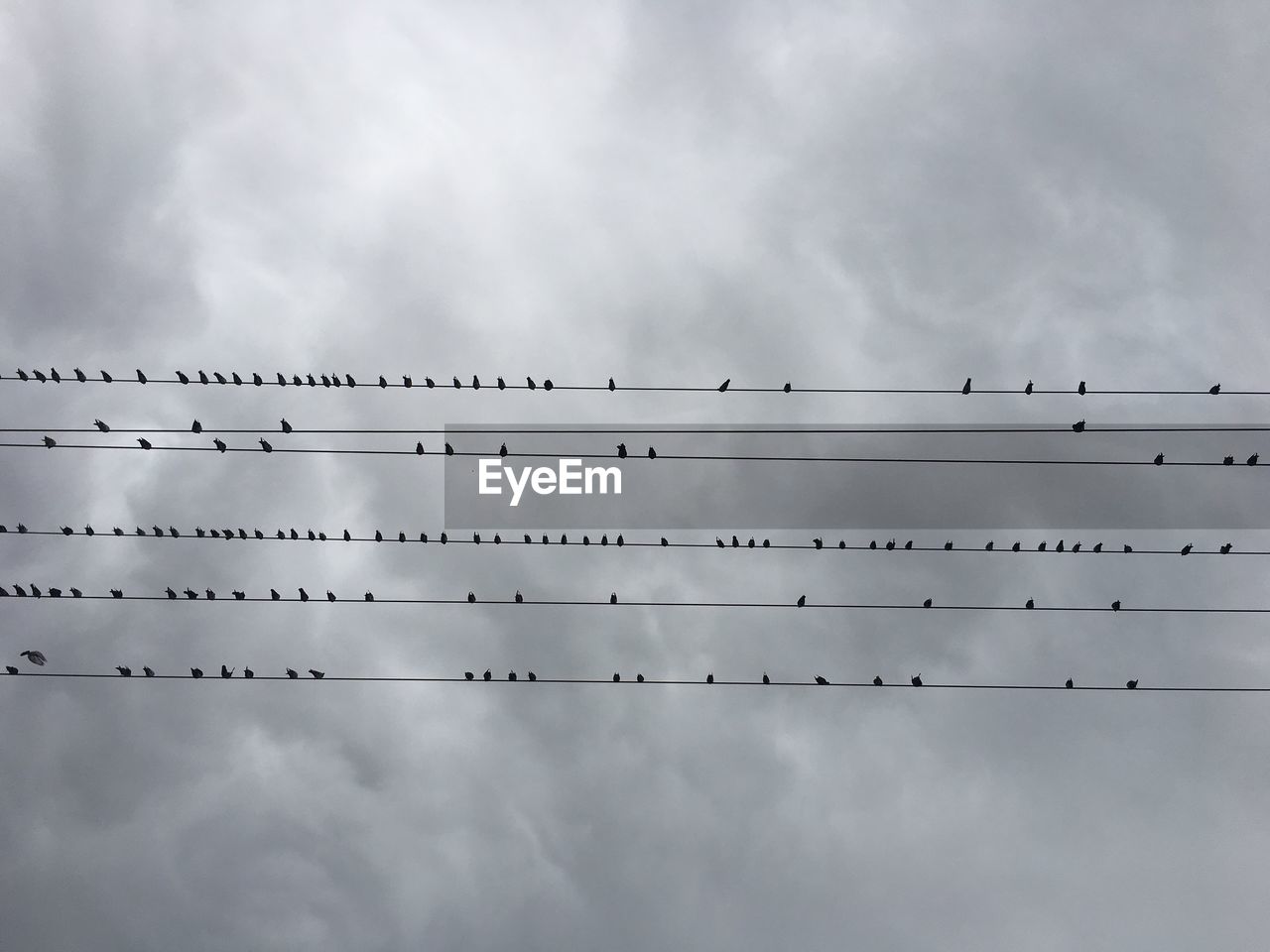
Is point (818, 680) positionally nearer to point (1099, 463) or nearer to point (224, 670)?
point (1099, 463)

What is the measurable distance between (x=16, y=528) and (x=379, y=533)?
1515 centimetres

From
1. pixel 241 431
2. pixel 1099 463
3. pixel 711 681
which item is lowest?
pixel 711 681

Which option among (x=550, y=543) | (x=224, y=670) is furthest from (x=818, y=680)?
(x=224, y=670)

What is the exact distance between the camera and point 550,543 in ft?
192

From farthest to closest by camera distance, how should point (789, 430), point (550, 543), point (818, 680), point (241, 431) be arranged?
point (550, 543) → point (818, 680) → point (241, 431) → point (789, 430)

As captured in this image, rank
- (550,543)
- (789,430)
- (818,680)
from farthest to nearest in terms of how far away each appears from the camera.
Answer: (550,543)
(818,680)
(789,430)

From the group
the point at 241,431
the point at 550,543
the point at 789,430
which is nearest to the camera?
the point at 789,430

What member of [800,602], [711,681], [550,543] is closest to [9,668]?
[550,543]

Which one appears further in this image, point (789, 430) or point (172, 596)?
point (172, 596)

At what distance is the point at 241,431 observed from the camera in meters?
44.4

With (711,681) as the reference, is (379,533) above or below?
above

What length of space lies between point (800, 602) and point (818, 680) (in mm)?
8272

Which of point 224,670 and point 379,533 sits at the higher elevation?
point 379,533

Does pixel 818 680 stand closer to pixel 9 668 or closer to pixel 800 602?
pixel 800 602
